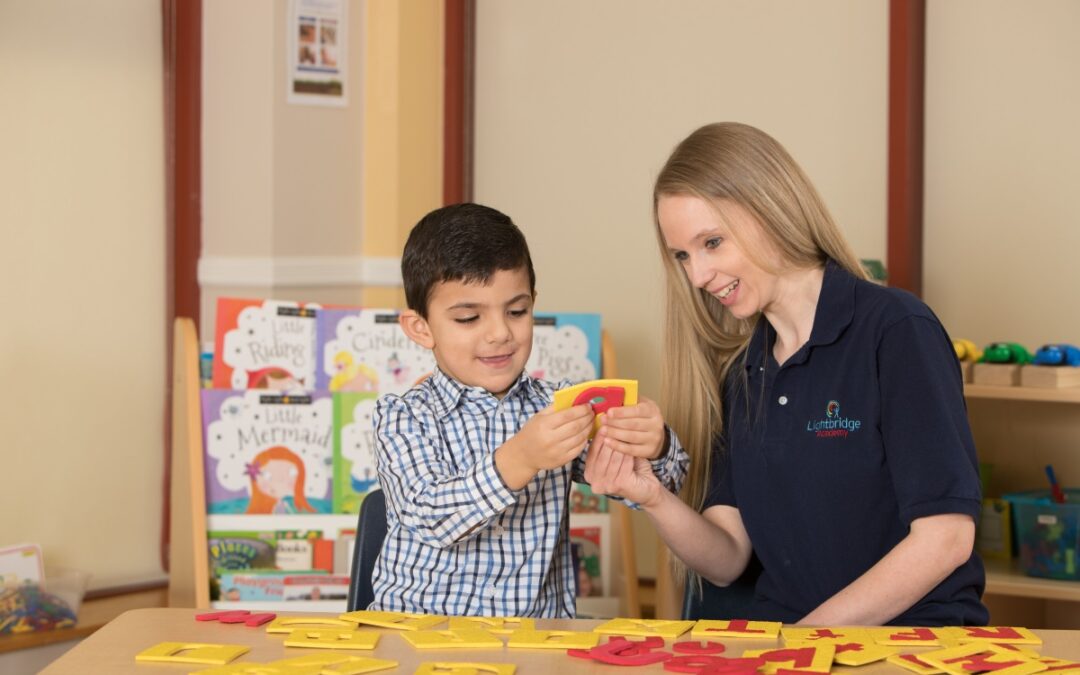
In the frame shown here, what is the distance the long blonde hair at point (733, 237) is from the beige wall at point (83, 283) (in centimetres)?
222

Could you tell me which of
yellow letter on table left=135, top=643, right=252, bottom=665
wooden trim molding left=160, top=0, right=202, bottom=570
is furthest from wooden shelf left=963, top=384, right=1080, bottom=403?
wooden trim molding left=160, top=0, right=202, bottom=570

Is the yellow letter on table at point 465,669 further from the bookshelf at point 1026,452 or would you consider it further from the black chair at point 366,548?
the bookshelf at point 1026,452

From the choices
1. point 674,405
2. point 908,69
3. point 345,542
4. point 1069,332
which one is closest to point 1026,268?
point 1069,332

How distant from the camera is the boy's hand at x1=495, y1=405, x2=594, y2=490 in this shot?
1657 millimetres

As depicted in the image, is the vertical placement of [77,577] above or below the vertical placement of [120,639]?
below

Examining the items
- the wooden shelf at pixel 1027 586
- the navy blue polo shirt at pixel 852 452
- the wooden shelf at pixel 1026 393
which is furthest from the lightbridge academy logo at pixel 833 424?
the wooden shelf at pixel 1027 586

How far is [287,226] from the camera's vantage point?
147 inches

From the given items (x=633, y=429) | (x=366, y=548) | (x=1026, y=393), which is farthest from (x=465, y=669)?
(x=1026, y=393)

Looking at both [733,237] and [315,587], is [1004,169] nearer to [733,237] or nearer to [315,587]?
[733,237]

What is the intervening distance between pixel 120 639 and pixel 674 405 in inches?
38.9

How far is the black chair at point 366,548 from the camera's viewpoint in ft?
6.41

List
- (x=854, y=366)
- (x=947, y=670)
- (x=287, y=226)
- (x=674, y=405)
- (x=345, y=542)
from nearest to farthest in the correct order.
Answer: (x=947, y=670) < (x=854, y=366) < (x=674, y=405) < (x=345, y=542) < (x=287, y=226)

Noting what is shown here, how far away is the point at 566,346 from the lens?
3.12 meters

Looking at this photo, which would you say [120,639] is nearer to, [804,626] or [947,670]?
[804,626]
